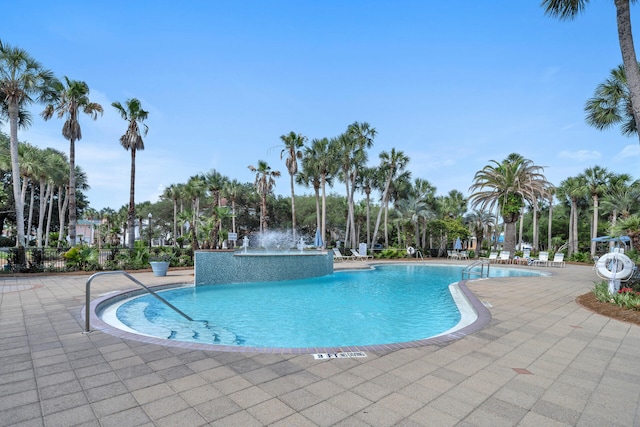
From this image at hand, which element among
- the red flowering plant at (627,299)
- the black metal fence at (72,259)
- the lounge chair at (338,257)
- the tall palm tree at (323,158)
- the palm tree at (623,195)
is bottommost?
the lounge chair at (338,257)

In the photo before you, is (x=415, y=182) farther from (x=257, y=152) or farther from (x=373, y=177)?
(x=257, y=152)

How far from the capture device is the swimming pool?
6582 mm

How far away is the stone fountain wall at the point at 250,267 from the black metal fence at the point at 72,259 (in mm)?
6286

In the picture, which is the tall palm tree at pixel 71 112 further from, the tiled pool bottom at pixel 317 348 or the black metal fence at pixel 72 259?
the tiled pool bottom at pixel 317 348

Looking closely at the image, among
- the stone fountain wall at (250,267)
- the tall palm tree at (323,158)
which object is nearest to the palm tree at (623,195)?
the tall palm tree at (323,158)

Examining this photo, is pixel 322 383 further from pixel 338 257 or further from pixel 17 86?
pixel 338 257

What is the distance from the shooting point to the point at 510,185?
25984mm

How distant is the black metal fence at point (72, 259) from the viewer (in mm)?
15102

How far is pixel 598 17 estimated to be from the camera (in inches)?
407

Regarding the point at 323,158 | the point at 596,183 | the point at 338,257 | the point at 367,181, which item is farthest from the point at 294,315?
the point at 596,183

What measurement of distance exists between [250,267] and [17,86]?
13862 millimetres

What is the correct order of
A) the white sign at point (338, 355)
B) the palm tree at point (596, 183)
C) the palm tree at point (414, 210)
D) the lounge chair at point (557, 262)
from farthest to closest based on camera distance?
the palm tree at point (414, 210) → the palm tree at point (596, 183) → the lounge chair at point (557, 262) → the white sign at point (338, 355)

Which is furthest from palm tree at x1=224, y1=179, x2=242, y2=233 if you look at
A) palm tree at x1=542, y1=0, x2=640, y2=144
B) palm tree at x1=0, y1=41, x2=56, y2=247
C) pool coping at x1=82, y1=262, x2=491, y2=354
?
palm tree at x1=542, y1=0, x2=640, y2=144

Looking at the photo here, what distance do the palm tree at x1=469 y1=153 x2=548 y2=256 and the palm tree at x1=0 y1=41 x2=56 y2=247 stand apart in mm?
29026
